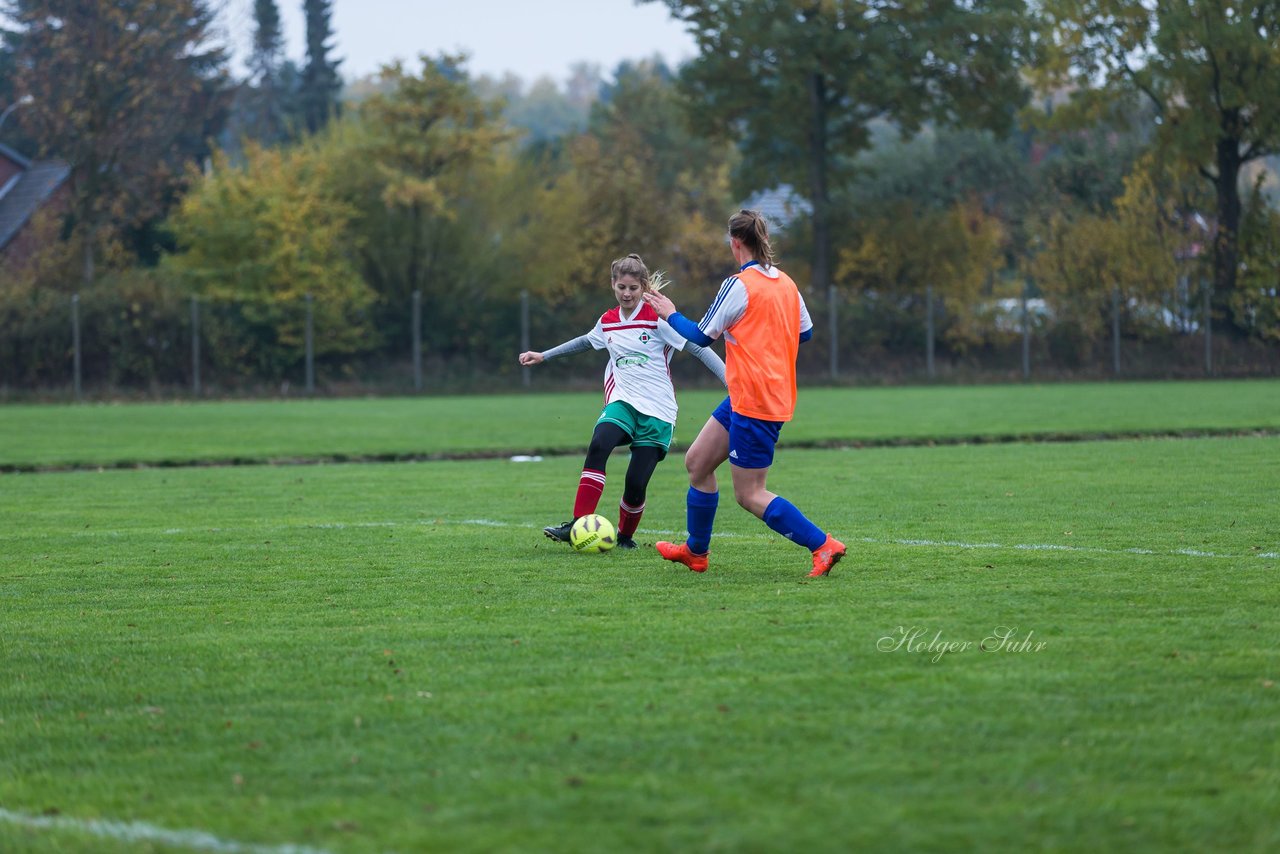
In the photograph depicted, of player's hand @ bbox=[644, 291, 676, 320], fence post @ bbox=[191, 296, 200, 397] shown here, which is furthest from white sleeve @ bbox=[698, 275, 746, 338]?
fence post @ bbox=[191, 296, 200, 397]

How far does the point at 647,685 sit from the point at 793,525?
2.58 metres

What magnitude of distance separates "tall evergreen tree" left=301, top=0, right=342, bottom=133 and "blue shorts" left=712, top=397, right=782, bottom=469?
68.9m

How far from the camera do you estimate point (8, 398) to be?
33219 mm

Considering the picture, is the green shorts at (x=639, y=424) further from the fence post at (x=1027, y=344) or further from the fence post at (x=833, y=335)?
the fence post at (x=1027, y=344)

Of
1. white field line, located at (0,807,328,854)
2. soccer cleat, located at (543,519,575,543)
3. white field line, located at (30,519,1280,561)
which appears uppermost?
soccer cleat, located at (543,519,575,543)

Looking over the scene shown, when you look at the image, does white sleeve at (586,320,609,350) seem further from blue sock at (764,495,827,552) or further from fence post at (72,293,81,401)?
fence post at (72,293,81,401)

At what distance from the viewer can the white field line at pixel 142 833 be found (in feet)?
12.0

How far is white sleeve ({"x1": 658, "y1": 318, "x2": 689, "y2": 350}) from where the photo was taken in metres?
8.22

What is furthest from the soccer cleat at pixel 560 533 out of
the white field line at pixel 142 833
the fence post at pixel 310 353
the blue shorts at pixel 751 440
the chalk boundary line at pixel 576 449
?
the fence post at pixel 310 353

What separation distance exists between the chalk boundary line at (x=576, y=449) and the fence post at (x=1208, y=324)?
1990 centimetres

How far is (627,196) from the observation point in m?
48.7

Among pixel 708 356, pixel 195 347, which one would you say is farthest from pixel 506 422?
pixel 708 356

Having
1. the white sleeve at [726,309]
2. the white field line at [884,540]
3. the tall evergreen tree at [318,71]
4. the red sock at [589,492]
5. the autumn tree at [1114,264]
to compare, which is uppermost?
the tall evergreen tree at [318,71]

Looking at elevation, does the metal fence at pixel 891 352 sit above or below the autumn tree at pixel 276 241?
below
